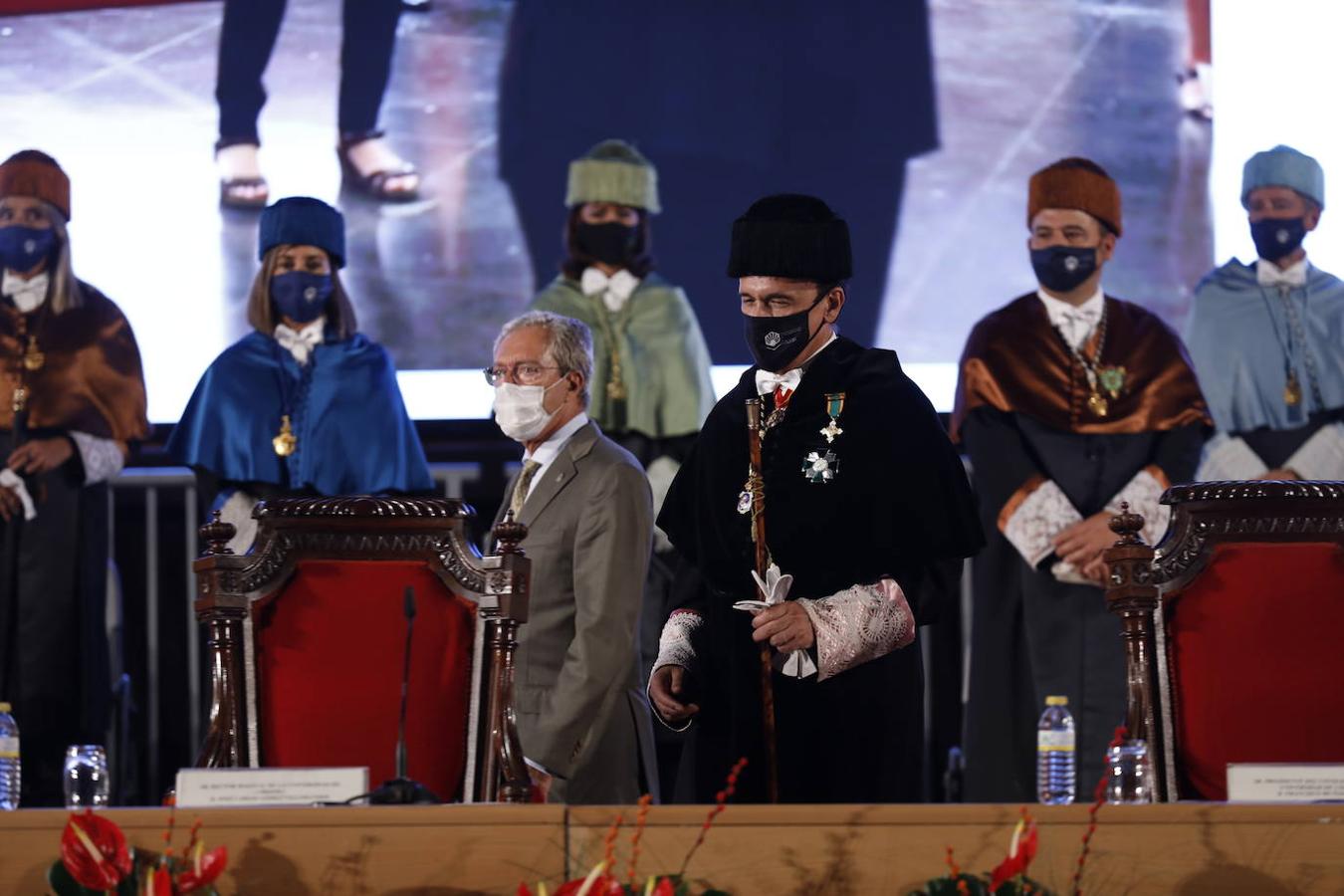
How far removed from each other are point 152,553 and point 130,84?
154 cm

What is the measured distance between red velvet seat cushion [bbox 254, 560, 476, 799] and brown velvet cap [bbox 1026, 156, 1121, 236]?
2803 millimetres

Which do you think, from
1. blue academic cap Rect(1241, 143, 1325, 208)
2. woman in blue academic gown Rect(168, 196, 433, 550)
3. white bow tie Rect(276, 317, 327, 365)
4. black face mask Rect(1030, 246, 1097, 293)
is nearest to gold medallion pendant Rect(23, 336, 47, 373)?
woman in blue academic gown Rect(168, 196, 433, 550)

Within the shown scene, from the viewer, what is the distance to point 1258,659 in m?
3.45

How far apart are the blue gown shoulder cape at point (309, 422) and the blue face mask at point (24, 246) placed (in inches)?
26.9

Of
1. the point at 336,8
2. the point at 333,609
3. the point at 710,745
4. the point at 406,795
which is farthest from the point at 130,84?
the point at 406,795

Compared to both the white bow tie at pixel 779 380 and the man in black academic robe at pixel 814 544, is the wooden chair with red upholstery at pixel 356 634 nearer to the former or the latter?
the man in black academic robe at pixel 814 544

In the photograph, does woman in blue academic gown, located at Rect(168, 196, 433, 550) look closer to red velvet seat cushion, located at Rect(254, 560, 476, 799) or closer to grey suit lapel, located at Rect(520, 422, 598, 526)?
grey suit lapel, located at Rect(520, 422, 598, 526)

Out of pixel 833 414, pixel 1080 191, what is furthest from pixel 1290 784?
pixel 1080 191

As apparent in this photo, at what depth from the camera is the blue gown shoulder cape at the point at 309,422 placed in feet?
19.1

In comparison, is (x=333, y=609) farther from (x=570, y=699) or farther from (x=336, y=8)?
(x=336, y=8)

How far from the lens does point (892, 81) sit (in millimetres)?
6855

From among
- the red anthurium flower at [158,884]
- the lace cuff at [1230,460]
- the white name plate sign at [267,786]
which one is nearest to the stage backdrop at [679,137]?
the lace cuff at [1230,460]

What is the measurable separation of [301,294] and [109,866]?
3.80 m

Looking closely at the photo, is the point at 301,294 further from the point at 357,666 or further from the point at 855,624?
the point at 855,624
